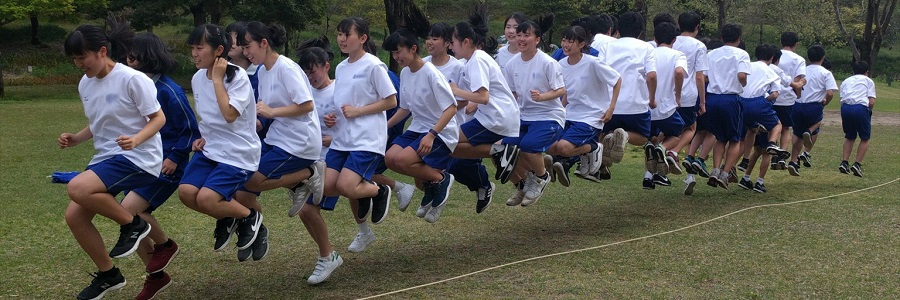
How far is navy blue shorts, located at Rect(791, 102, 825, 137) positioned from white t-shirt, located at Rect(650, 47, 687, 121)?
16.8ft

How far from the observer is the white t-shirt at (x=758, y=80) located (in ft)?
40.8

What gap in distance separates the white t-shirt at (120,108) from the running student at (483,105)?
9.03 feet

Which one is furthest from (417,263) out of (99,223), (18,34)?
(18,34)

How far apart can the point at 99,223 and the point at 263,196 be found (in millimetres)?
2234

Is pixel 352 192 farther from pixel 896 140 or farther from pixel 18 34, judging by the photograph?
pixel 18 34

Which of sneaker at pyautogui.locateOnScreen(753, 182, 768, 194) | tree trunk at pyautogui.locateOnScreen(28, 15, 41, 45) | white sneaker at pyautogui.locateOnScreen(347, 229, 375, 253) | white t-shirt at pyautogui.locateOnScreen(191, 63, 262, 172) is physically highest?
white t-shirt at pyautogui.locateOnScreen(191, 63, 262, 172)

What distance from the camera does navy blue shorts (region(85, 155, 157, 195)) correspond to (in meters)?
5.85

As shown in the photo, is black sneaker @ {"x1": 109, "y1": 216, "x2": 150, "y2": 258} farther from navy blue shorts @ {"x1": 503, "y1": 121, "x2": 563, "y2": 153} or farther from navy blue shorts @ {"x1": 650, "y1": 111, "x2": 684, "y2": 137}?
navy blue shorts @ {"x1": 650, "y1": 111, "x2": 684, "y2": 137}

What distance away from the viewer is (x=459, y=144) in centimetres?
844

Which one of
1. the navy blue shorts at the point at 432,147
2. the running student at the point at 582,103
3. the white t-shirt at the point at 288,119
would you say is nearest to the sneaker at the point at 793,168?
the running student at the point at 582,103

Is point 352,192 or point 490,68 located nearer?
point 352,192

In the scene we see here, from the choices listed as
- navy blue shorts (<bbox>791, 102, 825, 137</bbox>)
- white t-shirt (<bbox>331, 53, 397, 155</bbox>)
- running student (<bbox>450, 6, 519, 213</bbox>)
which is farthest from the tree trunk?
white t-shirt (<bbox>331, 53, 397, 155</bbox>)

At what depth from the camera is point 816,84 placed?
48.5 feet

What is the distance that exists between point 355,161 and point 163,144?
1.31 metres
